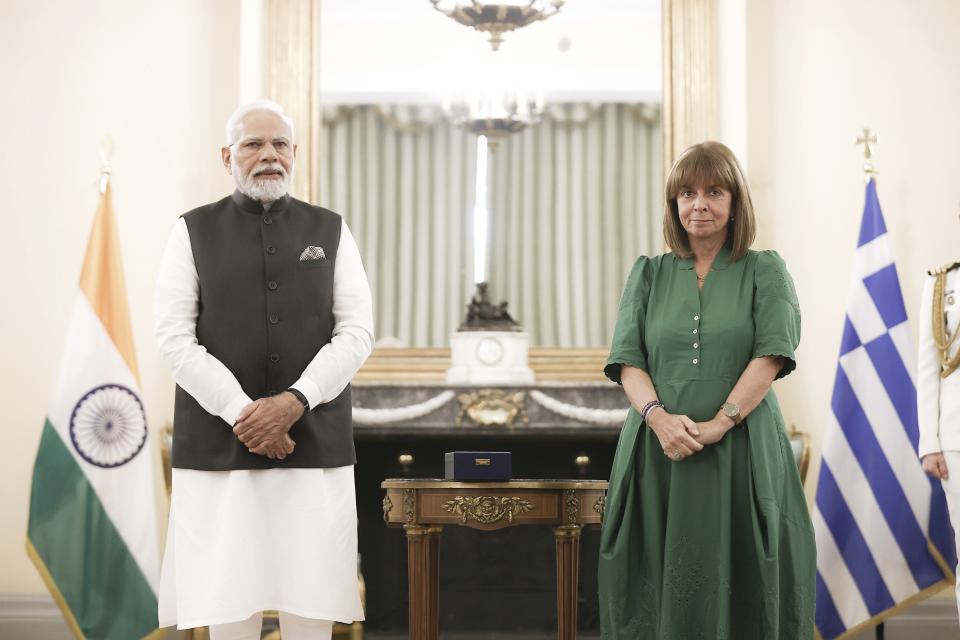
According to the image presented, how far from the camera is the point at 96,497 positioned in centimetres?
407

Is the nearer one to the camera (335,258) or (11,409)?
(335,258)

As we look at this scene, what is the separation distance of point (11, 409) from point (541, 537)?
7.46 ft

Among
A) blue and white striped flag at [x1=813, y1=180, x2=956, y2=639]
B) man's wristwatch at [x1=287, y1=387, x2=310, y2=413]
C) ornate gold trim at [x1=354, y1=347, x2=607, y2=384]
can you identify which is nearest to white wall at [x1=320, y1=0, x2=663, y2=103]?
ornate gold trim at [x1=354, y1=347, x2=607, y2=384]

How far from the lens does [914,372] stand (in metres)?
4.24

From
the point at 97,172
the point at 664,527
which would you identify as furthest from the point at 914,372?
the point at 97,172

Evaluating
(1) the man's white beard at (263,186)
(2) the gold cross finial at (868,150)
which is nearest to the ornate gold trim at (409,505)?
(1) the man's white beard at (263,186)

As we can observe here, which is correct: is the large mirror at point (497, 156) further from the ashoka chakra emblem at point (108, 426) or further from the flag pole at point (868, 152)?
the ashoka chakra emblem at point (108, 426)

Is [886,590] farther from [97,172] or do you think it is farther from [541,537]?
[97,172]

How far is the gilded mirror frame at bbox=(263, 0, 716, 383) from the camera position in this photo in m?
4.79

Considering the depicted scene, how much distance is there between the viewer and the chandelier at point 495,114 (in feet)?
16.1

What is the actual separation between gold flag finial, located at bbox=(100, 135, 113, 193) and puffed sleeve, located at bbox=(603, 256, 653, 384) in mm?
2444

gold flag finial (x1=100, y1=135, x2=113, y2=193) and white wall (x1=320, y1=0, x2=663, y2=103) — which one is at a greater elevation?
white wall (x1=320, y1=0, x2=663, y2=103)

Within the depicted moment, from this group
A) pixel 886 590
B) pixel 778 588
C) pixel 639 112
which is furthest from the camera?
pixel 639 112

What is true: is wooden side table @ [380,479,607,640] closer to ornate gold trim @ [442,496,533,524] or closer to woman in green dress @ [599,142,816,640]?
ornate gold trim @ [442,496,533,524]
